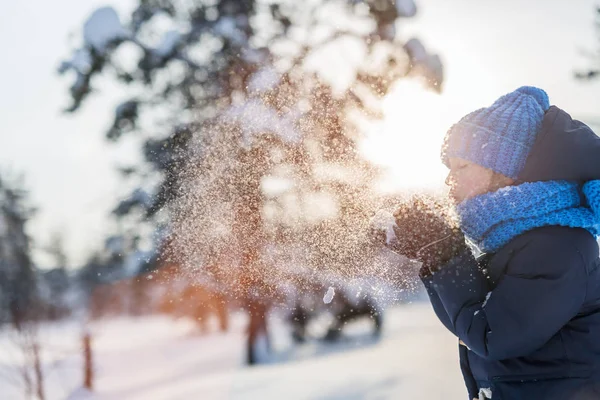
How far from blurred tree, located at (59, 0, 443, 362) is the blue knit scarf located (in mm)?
837

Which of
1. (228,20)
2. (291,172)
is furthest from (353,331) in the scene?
(291,172)

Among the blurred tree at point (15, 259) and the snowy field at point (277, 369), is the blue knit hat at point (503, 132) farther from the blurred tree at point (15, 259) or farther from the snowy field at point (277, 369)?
the blurred tree at point (15, 259)

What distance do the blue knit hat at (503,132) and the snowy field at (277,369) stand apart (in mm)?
3447

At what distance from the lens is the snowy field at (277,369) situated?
5.16 metres

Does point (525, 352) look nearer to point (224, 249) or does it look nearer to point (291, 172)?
point (224, 249)

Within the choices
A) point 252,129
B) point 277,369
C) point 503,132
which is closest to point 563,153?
point 503,132

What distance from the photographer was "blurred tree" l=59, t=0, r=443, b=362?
3275mm

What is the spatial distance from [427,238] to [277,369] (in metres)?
5.20

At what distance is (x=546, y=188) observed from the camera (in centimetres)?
149

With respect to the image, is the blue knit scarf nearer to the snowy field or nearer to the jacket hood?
the jacket hood

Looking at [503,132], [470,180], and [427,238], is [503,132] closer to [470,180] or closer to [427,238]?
[470,180]

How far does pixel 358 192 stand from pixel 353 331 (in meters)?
8.10

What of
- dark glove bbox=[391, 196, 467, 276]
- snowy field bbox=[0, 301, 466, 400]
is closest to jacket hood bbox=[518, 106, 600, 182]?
dark glove bbox=[391, 196, 467, 276]

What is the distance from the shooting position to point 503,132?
1.61 meters
